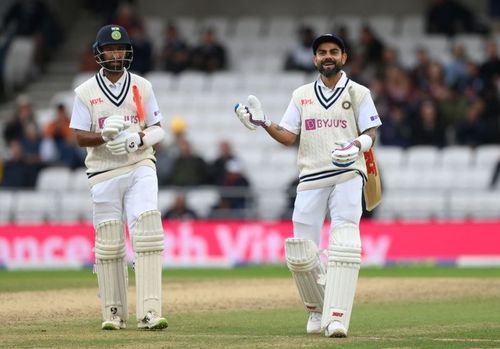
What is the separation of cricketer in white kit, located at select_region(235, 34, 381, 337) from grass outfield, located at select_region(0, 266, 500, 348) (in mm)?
490

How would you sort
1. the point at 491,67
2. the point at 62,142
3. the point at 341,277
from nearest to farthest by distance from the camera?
the point at 341,277 < the point at 62,142 < the point at 491,67

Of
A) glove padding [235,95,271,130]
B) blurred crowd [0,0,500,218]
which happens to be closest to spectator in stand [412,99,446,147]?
blurred crowd [0,0,500,218]

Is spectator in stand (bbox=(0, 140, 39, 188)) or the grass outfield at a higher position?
spectator in stand (bbox=(0, 140, 39, 188))

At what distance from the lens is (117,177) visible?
33.9ft

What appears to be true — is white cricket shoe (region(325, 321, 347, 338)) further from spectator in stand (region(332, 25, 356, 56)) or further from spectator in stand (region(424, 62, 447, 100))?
spectator in stand (region(332, 25, 356, 56))

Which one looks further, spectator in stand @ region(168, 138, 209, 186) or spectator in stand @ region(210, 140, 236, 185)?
spectator in stand @ region(168, 138, 209, 186)

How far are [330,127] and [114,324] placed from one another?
2133mm

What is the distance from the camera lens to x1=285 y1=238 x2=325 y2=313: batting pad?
9953 mm

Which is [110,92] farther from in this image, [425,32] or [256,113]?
[425,32]

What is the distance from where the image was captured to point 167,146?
2172 cm

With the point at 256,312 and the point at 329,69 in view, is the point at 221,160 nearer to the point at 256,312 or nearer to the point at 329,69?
the point at 256,312

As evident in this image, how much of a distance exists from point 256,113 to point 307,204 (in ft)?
2.40

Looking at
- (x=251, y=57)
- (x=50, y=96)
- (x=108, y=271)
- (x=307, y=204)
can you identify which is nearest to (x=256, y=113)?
(x=307, y=204)

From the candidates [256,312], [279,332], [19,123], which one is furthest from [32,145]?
[279,332]
